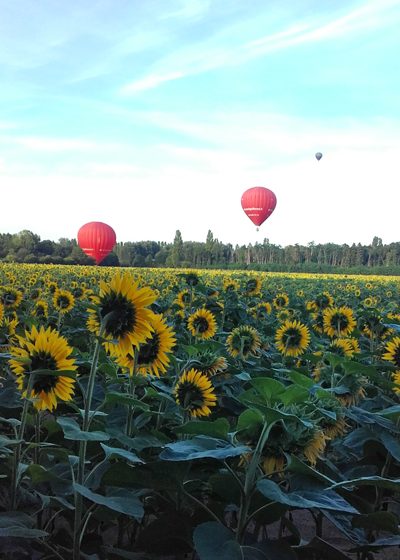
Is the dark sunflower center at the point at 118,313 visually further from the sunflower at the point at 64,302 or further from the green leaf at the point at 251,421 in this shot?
the sunflower at the point at 64,302

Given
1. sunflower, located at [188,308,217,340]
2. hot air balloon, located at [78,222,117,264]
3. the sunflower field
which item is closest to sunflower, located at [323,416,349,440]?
the sunflower field

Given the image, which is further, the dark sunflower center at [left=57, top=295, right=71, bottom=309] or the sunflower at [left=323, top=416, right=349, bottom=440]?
the dark sunflower center at [left=57, top=295, right=71, bottom=309]

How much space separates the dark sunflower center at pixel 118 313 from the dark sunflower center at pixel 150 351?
0.38 metres

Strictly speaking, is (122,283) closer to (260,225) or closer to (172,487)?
(172,487)

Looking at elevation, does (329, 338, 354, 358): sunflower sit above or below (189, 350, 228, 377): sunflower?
below

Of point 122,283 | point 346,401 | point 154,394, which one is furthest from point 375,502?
point 122,283

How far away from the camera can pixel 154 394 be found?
204 cm

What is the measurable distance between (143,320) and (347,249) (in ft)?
326

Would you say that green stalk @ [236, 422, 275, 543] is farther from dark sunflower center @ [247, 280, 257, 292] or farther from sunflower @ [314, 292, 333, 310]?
dark sunflower center @ [247, 280, 257, 292]

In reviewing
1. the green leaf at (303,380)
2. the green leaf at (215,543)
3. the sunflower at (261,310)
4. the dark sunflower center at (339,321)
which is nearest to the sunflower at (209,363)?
the green leaf at (303,380)

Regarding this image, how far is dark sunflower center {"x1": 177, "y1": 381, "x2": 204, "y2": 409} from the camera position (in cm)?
221

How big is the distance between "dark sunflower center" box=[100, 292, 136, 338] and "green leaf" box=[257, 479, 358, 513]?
0.69 meters

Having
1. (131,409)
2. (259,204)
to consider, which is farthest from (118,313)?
(259,204)

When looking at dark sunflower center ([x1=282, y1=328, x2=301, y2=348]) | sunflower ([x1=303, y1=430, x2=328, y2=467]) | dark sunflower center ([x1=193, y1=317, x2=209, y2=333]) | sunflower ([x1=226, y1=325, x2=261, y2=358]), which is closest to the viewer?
sunflower ([x1=303, y1=430, x2=328, y2=467])
